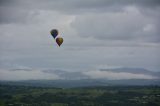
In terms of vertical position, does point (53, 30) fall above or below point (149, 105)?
above

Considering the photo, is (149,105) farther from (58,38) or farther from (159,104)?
(58,38)

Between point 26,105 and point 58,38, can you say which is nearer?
point 58,38

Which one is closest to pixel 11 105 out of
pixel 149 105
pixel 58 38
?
pixel 149 105

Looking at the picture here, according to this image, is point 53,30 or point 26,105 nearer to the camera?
point 53,30

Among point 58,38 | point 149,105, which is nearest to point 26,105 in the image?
point 149,105

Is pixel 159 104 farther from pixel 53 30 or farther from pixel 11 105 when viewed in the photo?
pixel 53 30

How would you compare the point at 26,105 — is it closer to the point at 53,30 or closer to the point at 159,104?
the point at 159,104

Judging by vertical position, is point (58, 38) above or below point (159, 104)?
above

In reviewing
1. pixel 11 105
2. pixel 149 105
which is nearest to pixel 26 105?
pixel 11 105
